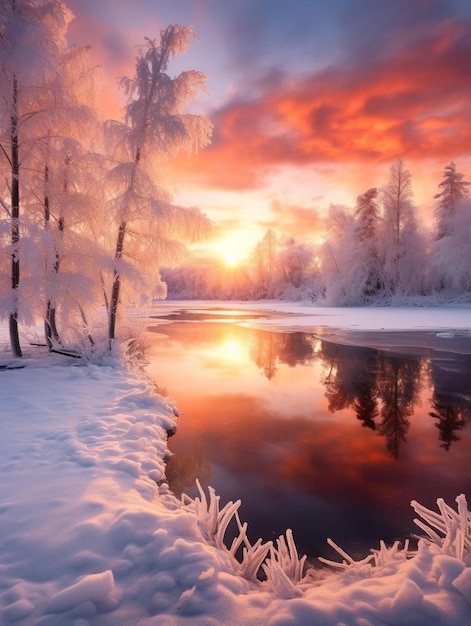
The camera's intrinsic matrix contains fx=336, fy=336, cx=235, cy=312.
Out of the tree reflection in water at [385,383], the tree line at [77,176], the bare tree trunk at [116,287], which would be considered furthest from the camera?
the bare tree trunk at [116,287]

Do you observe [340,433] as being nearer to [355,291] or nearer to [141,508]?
[141,508]

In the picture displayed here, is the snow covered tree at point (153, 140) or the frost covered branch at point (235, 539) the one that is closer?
the frost covered branch at point (235, 539)

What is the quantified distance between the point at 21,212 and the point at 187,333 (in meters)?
10.5

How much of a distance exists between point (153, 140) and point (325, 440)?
916 centimetres

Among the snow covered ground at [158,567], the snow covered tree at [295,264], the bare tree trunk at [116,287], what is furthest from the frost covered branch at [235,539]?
the snow covered tree at [295,264]

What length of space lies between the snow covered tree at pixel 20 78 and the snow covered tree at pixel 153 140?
191 cm

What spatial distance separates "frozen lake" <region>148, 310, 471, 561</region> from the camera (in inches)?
135

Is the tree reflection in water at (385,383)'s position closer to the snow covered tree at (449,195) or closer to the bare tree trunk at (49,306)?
the bare tree trunk at (49,306)

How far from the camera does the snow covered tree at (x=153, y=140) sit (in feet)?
31.3

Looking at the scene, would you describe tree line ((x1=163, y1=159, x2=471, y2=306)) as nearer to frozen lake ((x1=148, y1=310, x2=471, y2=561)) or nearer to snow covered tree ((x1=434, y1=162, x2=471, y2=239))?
snow covered tree ((x1=434, y1=162, x2=471, y2=239))

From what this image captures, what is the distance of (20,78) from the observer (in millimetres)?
7828

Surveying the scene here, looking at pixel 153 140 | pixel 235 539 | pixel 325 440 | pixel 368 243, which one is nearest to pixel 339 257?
pixel 368 243

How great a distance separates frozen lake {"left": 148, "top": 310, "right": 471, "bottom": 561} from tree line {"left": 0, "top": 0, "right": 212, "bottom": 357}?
3281 mm

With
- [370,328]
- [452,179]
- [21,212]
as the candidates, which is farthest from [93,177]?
[452,179]
